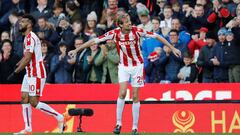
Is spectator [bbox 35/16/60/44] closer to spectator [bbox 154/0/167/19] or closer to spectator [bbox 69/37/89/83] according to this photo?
spectator [bbox 69/37/89/83]

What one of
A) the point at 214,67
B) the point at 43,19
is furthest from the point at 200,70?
the point at 43,19

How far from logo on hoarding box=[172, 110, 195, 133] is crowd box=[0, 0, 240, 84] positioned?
122 cm

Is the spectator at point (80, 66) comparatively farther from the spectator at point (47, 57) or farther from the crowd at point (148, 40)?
the spectator at point (47, 57)

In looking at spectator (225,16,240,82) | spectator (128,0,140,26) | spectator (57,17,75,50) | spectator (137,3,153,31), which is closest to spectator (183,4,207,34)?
spectator (137,3,153,31)

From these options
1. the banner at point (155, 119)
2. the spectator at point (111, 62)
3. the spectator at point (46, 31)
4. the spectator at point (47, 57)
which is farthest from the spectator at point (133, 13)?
the banner at point (155, 119)

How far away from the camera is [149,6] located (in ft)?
82.0

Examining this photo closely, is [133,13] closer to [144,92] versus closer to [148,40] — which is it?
[148,40]

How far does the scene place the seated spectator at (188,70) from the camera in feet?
74.6

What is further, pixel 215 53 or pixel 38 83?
pixel 215 53

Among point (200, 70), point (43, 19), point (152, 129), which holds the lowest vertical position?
point (152, 129)

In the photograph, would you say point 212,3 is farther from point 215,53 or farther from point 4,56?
point 4,56

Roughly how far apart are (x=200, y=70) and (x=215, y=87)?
1.11 meters

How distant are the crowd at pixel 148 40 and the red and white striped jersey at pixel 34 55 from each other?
4.20m

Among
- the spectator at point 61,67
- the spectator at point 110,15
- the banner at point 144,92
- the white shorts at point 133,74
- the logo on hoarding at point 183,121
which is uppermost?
the spectator at point 110,15
